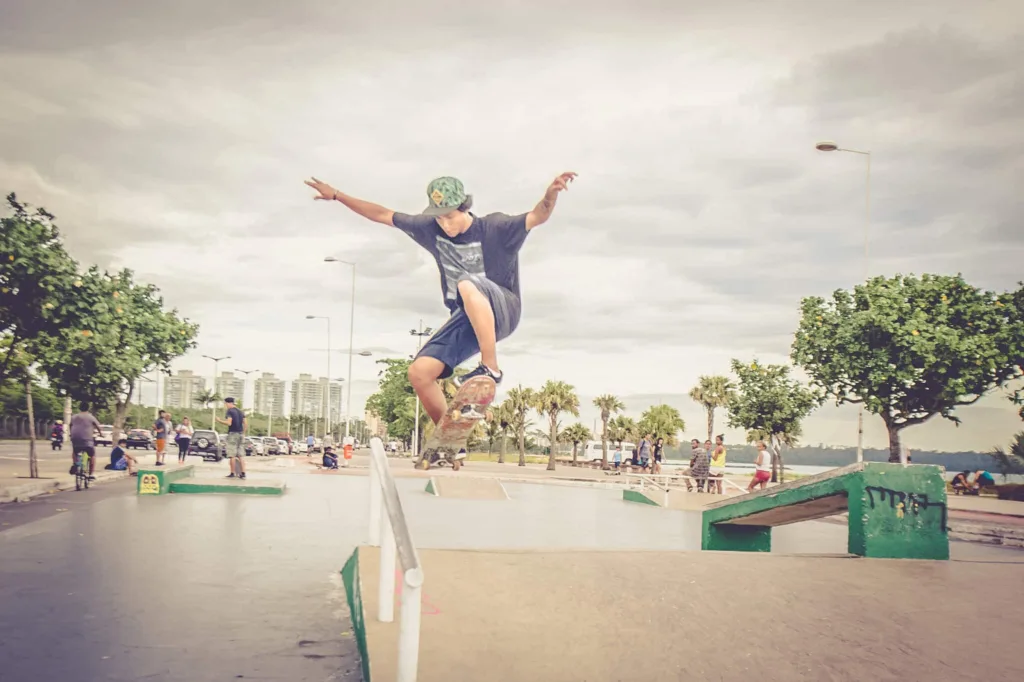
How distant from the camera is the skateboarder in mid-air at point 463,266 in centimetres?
677

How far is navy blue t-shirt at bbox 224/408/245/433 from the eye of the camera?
64.1 ft

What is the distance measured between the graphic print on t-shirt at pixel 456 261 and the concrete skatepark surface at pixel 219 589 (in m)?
2.23

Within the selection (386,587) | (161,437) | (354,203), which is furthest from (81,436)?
(386,587)

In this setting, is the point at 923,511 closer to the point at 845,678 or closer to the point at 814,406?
the point at 845,678

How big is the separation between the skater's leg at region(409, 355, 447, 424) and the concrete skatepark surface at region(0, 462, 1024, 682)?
1.30 metres

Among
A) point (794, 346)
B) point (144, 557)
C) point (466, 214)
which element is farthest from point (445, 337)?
point (794, 346)

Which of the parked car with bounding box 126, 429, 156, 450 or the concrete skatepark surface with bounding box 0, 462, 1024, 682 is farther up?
the concrete skatepark surface with bounding box 0, 462, 1024, 682

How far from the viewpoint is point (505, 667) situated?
4.34 m

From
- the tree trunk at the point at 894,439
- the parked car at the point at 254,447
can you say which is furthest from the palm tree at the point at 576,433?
the tree trunk at the point at 894,439

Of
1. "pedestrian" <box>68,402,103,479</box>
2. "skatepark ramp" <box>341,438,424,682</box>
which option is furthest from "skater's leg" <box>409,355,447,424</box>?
"pedestrian" <box>68,402,103,479</box>

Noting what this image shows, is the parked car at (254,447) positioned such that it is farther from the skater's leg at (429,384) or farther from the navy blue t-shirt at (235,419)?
the skater's leg at (429,384)

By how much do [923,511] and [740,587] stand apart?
2637 mm

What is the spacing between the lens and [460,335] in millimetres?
6871

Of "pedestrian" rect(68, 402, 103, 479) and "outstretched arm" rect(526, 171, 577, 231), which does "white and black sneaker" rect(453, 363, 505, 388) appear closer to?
"outstretched arm" rect(526, 171, 577, 231)
